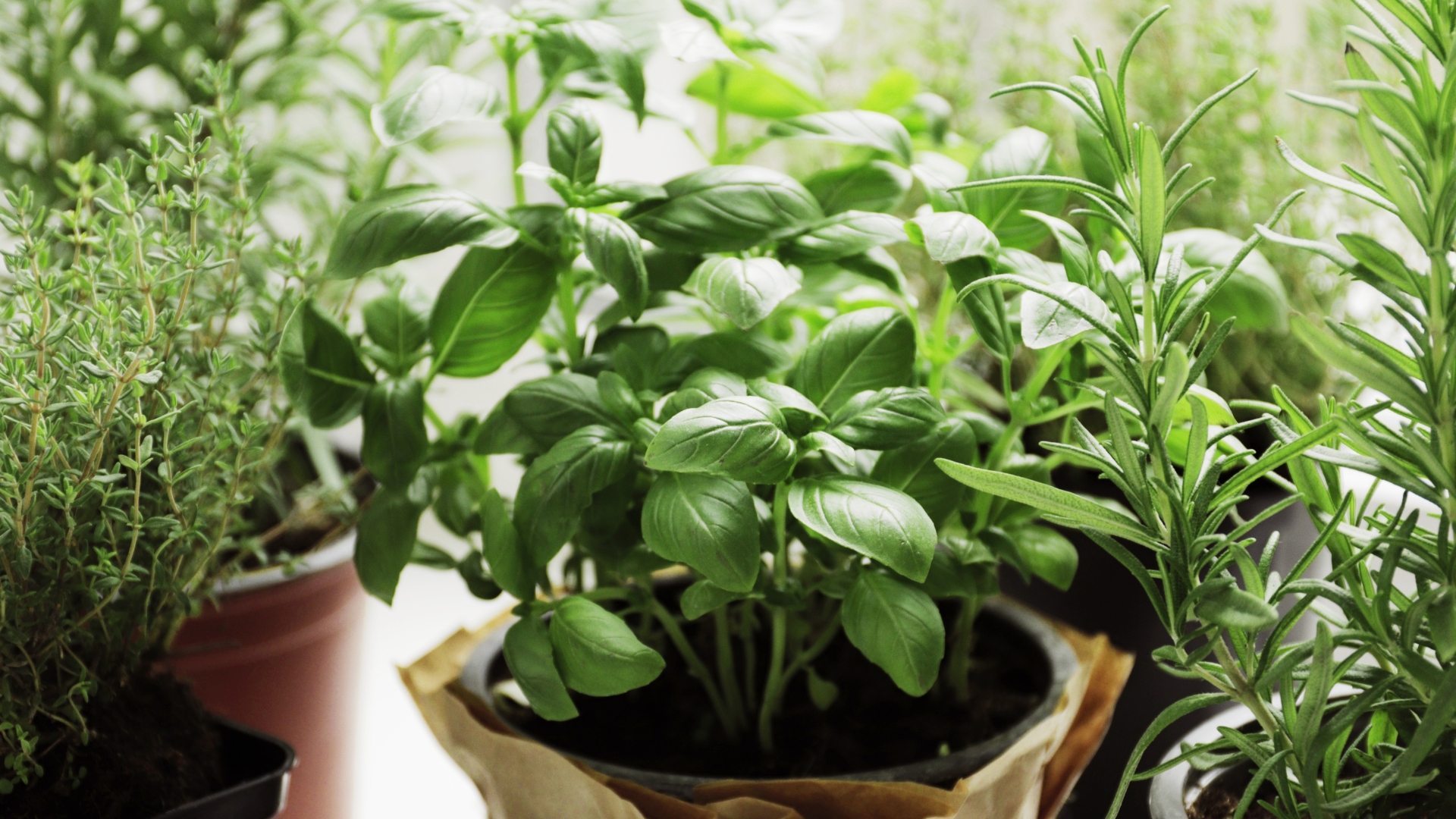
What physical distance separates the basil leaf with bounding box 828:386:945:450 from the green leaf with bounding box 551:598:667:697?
13 cm

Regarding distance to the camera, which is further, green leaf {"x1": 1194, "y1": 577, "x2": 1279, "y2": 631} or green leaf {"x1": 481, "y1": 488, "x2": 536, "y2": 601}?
green leaf {"x1": 481, "y1": 488, "x2": 536, "y2": 601}

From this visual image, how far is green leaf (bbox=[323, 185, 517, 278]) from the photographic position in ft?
1.74

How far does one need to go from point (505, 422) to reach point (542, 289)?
0.07 m

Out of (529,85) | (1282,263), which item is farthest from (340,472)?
(1282,263)

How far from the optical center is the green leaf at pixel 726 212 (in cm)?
54

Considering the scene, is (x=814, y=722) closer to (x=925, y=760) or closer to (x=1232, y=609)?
(x=925, y=760)

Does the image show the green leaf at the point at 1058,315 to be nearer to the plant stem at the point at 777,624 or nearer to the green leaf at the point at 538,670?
the plant stem at the point at 777,624

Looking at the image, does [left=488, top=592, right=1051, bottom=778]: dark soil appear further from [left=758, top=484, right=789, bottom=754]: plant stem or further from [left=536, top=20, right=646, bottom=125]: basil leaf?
[left=536, top=20, right=646, bottom=125]: basil leaf

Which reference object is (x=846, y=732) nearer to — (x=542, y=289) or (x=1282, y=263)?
(x=542, y=289)

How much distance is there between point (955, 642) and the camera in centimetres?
66

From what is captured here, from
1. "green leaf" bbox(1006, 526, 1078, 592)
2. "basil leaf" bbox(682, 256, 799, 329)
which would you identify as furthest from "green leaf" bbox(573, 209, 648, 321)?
"green leaf" bbox(1006, 526, 1078, 592)

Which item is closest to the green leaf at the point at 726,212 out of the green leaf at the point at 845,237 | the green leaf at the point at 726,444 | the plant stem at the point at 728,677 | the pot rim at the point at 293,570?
the green leaf at the point at 845,237

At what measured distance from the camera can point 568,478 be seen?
0.52 metres

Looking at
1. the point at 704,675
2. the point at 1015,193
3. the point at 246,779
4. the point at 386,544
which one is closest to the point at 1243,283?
the point at 1015,193
